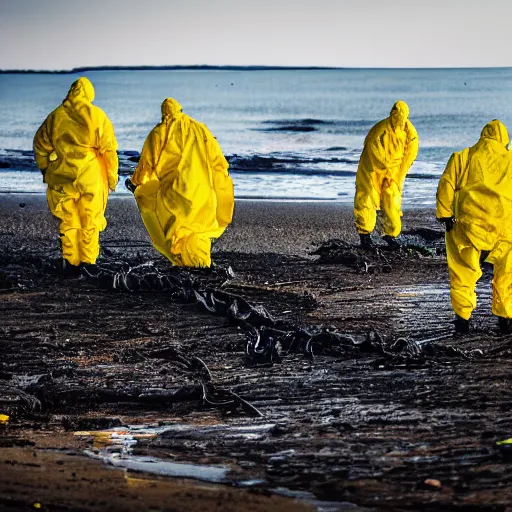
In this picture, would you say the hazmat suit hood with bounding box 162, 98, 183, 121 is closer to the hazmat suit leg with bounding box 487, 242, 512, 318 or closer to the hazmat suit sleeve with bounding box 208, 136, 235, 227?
Result: the hazmat suit sleeve with bounding box 208, 136, 235, 227

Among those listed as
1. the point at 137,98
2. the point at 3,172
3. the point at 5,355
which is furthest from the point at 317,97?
the point at 5,355

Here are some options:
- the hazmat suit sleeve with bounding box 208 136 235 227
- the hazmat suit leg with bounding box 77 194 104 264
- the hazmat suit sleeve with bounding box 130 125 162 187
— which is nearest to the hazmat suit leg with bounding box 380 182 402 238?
the hazmat suit sleeve with bounding box 208 136 235 227

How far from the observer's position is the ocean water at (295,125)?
19734 millimetres

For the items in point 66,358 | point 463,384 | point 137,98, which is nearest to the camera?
point 463,384

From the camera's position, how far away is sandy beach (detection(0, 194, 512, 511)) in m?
4.69

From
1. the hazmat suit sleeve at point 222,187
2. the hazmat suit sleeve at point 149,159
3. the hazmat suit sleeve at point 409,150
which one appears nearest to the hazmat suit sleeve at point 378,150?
the hazmat suit sleeve at point 409,150

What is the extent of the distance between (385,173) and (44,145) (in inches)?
143

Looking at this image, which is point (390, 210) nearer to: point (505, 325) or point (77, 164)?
point (77, 164)

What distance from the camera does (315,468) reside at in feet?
16.1

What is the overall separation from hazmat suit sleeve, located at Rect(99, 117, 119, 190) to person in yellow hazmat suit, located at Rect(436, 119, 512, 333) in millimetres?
3291

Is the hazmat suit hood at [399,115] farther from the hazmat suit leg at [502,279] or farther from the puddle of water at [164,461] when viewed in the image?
the puddle of water at [164,461]

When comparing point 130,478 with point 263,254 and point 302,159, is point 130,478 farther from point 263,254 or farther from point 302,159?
point 302,159

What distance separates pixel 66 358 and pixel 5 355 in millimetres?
405

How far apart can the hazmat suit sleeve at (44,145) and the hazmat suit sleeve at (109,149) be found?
0.47 m
